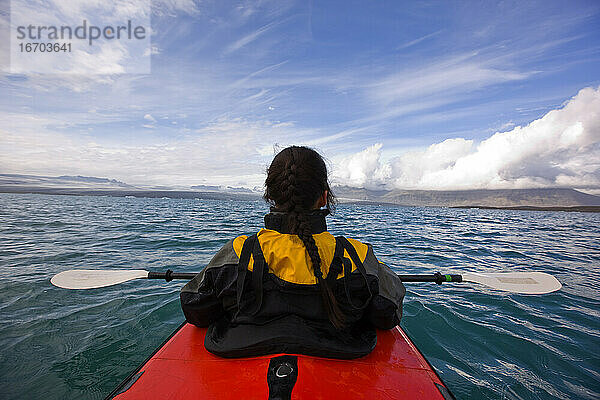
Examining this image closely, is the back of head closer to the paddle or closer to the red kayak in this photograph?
the red kayak

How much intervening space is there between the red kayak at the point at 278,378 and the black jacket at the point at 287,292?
Result: 0.10m

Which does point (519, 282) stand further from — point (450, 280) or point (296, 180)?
point (296, 180)

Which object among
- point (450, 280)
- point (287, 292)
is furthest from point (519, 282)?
point (287, 292)

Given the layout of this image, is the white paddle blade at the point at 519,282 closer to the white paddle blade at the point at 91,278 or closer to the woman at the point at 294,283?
the woman at the point at 294,283

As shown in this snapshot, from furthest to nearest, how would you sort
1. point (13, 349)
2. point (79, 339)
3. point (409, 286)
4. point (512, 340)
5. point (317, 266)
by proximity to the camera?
point (409, 286), point (512, 340), point (79, 339), point (13, 349), point (317, 266)

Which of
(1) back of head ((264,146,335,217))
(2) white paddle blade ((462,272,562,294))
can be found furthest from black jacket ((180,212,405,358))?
(2) white paddle blade ((462,272,562,294))

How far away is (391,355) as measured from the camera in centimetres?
245

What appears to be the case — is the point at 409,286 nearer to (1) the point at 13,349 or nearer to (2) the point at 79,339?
(2) the point at 79,339

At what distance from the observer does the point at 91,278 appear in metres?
4.36

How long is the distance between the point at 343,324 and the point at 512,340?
429 cm

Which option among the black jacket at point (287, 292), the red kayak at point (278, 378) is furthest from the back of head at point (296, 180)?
the red kayak at point (278, 378)

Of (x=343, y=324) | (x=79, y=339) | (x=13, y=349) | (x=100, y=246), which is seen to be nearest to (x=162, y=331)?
(x=79, y=339)

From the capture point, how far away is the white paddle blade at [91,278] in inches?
164

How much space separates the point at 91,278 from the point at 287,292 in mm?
3902
